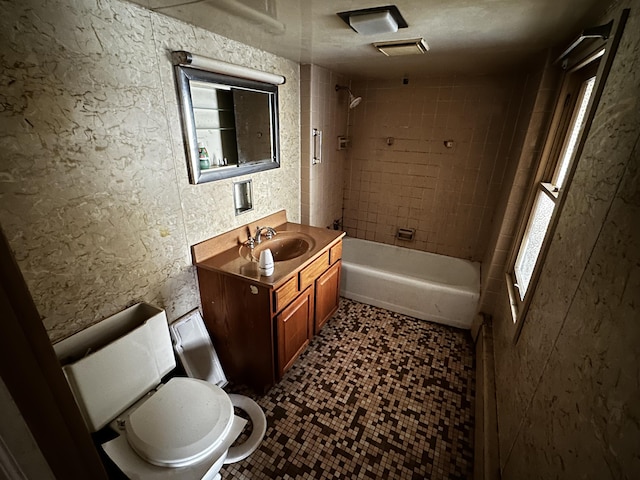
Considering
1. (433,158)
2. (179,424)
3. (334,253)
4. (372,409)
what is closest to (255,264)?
(334,253)

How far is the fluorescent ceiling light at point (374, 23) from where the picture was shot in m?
1.22

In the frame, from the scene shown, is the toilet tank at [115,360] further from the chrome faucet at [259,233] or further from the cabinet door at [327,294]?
the cabinet door at [327,294]

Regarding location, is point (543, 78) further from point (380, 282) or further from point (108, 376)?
point (108, 376)

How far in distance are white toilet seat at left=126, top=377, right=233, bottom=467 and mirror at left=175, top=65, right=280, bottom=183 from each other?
1.08m

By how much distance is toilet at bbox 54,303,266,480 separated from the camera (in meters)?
1.12

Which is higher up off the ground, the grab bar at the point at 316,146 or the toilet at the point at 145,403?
the grab bar at the point at 316,146

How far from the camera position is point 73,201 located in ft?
3.79

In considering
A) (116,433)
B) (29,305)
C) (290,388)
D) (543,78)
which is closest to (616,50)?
(543,78)

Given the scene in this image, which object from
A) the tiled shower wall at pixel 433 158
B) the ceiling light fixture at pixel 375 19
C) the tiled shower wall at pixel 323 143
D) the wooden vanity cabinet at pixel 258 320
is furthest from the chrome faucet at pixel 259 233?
the tiled shower wall at pixel 433 158

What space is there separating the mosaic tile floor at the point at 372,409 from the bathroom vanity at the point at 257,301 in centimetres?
22

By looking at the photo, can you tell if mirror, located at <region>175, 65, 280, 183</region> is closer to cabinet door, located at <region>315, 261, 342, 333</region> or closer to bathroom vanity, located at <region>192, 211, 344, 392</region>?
bathroom vanity, located at <region>192, 211, 344, 392</region>

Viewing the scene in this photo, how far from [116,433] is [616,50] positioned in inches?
97.3

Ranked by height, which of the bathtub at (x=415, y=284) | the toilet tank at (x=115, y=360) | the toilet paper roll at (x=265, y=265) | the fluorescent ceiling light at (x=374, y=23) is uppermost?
the fluorescent ceiling light at (x=374, y=23)

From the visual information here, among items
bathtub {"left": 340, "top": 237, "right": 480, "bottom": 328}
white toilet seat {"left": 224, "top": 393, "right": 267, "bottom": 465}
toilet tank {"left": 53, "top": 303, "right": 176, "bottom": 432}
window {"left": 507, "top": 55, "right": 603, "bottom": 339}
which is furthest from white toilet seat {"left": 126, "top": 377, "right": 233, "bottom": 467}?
bathtub {"left": 340, "top": 237, "right": 480, "bottom": 328}
